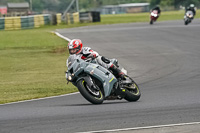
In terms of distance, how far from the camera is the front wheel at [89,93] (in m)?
9.95

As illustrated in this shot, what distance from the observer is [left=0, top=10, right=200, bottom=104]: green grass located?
47.4 feet

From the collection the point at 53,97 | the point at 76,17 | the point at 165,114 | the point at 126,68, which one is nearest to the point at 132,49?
the point at 126,68

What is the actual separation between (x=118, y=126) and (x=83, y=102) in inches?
141

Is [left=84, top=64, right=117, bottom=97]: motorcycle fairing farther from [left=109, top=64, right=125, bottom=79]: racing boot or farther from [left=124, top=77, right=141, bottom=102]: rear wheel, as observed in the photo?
[left=124, top=77, right=141, bottom=102]: rear wheel

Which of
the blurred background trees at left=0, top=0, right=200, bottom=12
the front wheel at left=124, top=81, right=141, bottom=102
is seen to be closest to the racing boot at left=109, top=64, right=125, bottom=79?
the front wheel at left=124, top=81, right=141, bottom=102

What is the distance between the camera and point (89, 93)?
33.0 feet

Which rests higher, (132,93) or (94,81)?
(94,81)

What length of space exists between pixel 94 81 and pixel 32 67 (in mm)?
10847

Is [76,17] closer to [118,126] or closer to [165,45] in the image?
[165,45]

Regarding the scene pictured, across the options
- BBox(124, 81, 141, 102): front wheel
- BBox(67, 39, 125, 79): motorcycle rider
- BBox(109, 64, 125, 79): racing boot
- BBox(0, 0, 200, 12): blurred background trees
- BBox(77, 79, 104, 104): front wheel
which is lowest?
BBox(0, 0, 200, 12): blurred background trees

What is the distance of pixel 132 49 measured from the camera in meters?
25.4

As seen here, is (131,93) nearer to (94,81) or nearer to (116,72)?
(116,72)

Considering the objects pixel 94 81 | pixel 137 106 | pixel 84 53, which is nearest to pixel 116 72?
pixel 94 81

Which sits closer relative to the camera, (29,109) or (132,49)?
(29,109)
